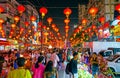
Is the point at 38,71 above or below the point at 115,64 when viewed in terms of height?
above

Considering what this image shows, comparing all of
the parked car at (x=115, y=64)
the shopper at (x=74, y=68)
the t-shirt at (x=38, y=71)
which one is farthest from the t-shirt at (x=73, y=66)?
the parked car at (x=115, y=64)

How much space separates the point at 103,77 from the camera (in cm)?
1559

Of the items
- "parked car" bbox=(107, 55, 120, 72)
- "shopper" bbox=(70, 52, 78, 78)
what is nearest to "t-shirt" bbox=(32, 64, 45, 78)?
"shopper" bbox=(70, 52, 78, 78)

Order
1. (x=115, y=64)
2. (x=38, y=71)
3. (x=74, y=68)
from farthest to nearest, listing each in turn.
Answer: (x=115, y=64) → (x=74, y=68) → (x=38, y=71)

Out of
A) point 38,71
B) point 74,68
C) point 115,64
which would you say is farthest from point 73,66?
point 115,64

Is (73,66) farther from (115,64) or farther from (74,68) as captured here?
(115,64)

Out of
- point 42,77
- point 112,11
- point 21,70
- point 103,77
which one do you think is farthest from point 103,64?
point 112,11

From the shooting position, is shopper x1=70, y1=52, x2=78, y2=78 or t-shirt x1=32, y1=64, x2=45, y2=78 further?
shopper x1=70, y1=52, x2=78, y2=78

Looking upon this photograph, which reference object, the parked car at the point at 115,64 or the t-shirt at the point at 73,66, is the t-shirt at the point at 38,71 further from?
the parked car at the point at 115,64

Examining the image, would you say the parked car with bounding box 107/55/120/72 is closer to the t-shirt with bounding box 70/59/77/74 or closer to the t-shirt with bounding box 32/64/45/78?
the t-shirt with bounding box 70/59/77/74

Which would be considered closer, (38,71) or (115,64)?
(38,71)

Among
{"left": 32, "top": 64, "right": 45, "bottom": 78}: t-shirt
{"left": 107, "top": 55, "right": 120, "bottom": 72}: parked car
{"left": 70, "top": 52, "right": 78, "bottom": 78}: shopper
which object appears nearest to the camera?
{"left": 32, "top": 64, "right": 45, "bottom": 78}: t-shirt

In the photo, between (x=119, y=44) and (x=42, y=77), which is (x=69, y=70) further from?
(x=119, y=44)

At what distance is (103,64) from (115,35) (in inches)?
1302
